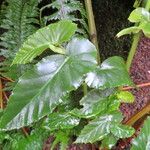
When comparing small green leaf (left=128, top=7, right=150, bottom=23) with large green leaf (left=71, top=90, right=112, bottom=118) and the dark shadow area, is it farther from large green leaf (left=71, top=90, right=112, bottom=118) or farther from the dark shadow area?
the dark shadow area

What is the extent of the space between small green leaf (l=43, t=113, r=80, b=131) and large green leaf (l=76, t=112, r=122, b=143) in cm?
4

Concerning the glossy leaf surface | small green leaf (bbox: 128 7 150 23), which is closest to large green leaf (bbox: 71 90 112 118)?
the glossy leaf surface

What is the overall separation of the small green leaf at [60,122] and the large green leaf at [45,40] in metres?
0.19

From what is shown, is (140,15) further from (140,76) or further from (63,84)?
(140,76)

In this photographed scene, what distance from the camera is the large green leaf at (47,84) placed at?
0.76 meters

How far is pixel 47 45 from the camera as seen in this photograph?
807mm

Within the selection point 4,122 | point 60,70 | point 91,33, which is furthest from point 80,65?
point 91,33

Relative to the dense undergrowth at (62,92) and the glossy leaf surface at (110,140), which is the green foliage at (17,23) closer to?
the dense undergrowth at (62,92)

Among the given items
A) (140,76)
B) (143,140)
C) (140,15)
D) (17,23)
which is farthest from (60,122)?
(140,76)

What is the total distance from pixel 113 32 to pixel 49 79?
71cm

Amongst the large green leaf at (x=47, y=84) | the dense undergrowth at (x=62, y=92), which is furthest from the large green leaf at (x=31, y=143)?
the large green leaf at (x=47, y=84)

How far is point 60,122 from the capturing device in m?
0.89

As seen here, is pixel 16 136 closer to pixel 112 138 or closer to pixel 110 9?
pixel 112 138

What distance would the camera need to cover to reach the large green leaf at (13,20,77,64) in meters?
0.80
